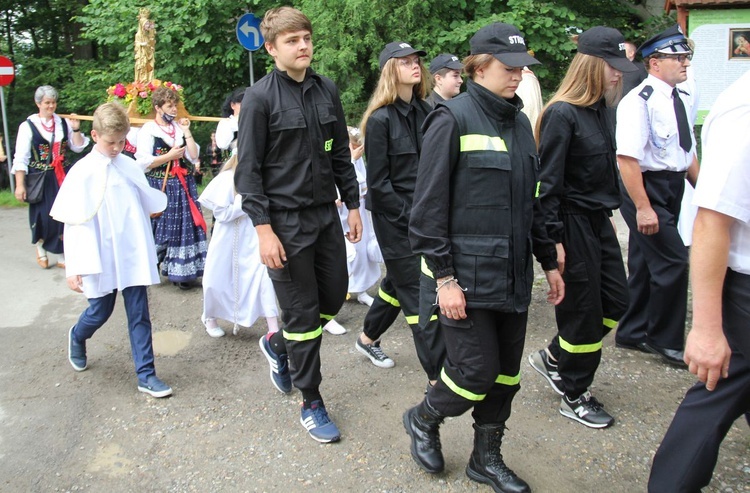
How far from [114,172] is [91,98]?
1333 centimetres

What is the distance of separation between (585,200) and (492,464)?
4.75 feet

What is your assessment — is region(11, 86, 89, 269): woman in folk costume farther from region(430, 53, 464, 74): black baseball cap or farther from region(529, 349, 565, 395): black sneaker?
region(529, 349, 565, 395): black sneaker

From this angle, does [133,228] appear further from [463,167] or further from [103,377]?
[463,167]

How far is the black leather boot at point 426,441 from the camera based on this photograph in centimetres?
339

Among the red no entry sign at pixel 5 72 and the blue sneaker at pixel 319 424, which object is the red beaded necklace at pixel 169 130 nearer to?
the blue sneaker at pixel 319 424

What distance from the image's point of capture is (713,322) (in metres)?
2.38

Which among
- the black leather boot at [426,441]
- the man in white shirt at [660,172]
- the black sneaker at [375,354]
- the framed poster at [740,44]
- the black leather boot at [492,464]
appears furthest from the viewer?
the framed poster at [740,44]

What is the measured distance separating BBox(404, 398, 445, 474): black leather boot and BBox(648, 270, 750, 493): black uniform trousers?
39.4 inches

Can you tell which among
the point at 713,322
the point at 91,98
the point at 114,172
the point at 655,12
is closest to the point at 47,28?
the point at 91,98

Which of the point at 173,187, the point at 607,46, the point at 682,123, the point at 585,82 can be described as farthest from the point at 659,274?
the point at 173,187

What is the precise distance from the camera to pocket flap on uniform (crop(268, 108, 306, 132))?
3.65 metres

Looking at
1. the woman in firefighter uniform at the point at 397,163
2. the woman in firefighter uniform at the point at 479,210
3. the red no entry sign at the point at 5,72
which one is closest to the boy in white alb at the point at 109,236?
the woman in firefighter uniform at the point at 397,163

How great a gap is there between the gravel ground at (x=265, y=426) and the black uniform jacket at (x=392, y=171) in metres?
1.01

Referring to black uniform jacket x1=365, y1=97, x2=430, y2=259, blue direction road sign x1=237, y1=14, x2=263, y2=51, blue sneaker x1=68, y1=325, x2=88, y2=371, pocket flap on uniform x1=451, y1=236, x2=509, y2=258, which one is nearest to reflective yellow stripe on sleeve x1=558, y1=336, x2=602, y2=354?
black uniform jacket x1=365, y1=97, x2=430, y2=259
